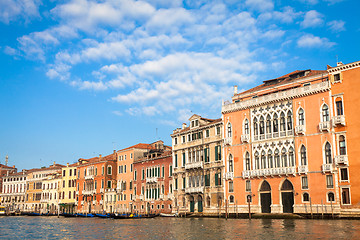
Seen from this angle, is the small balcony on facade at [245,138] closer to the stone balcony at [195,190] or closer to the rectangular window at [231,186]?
the rectangular window at [231,186]

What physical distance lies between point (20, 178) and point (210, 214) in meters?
54.7

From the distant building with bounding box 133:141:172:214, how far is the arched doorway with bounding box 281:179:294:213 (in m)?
17.0

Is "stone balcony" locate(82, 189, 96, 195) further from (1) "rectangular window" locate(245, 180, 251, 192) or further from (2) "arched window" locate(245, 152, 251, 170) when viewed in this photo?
(2) "arched window" locate(245, 152, 251, 170)

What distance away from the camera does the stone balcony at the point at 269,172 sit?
36656 mm

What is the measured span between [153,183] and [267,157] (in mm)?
19679

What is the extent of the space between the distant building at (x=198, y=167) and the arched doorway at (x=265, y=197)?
5.01m

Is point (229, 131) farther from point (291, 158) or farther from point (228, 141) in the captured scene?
point (291, 158)

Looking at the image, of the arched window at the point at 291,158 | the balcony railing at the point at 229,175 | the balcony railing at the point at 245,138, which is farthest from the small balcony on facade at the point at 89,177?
the arched window at the point at 291,158

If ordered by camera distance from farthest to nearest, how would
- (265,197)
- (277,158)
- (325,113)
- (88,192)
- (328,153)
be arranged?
(88,192)
(265,197)
(277,158)
(325,113)
(328,153)

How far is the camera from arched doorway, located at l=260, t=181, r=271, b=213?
38634 millimetres

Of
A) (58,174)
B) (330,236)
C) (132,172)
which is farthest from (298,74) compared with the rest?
(58,174)

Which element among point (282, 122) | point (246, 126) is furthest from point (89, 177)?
point (282, 122)

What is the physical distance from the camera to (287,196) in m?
37.2

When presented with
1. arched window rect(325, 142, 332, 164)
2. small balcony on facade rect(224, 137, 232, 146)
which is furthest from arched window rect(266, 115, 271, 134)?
arched window rect(325, 142, 332, 164)
